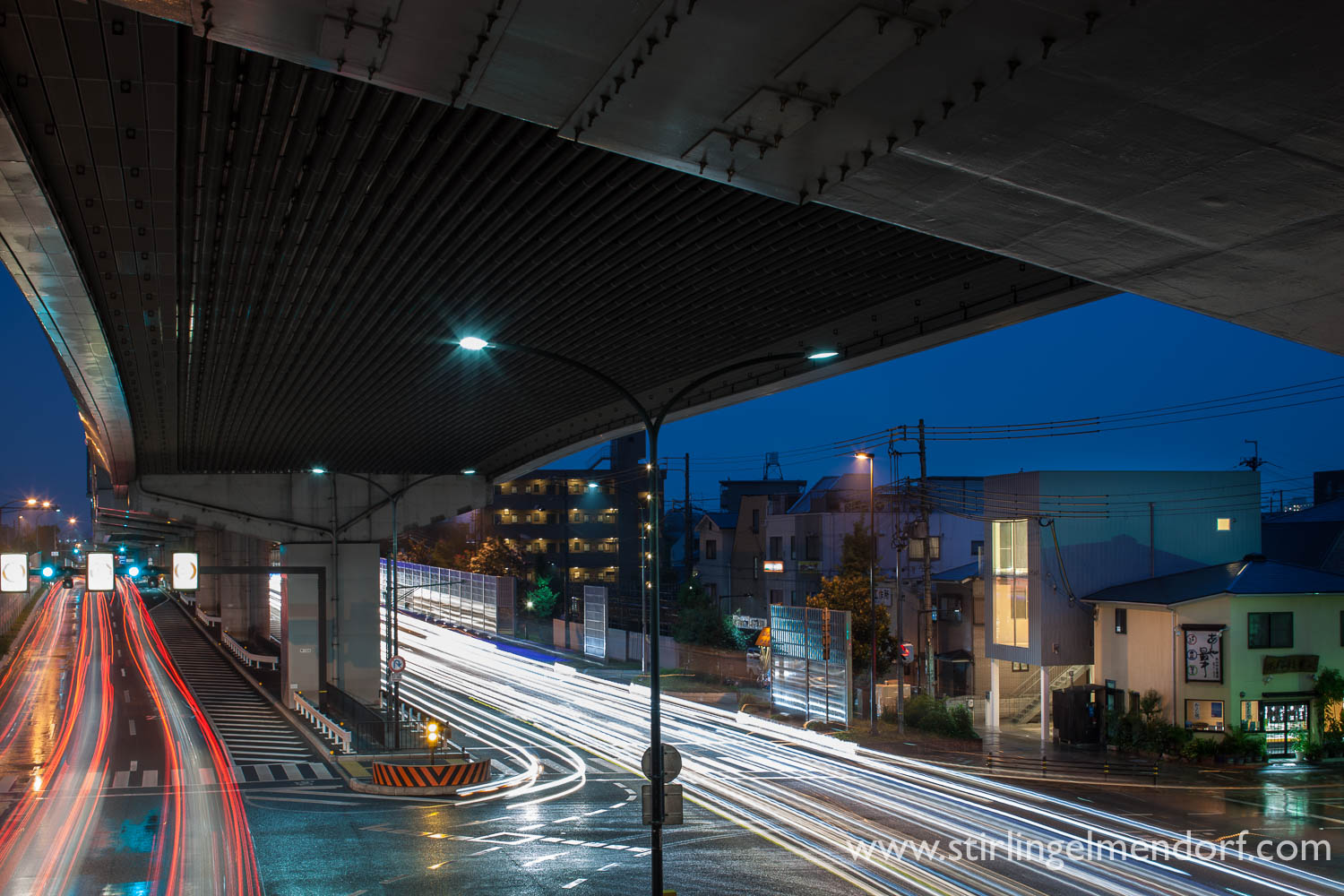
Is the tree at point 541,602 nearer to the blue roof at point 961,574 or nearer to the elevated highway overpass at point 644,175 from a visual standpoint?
the blue roof at point 961,574

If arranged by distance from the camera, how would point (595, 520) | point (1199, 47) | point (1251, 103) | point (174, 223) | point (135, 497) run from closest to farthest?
1. point (1199, 47)
2. point (1251, 103)
3. point (174, 223)
4. point (135, 497)
5. point (595, 520)

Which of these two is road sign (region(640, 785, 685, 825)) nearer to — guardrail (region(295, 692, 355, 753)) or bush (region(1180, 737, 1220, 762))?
guardrail (region(295, 692, 355, 753))

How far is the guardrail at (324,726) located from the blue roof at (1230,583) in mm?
25614

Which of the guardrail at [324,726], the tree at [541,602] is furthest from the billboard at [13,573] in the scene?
the tree at [541,602]

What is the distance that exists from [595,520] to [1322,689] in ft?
254

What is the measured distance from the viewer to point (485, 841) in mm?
22531

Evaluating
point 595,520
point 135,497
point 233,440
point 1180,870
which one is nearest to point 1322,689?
point 1180,870

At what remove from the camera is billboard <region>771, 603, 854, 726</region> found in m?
39.6

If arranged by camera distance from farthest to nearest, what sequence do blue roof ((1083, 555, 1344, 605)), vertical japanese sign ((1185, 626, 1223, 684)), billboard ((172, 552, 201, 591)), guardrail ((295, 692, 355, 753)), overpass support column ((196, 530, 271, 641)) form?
1. overpass support column ((196, 530, 271, 641))
2. billboard ((172, 552, 201, 591))
3. blue roof ((1083, 555, 1344, 605))
4. vertical japanese sign ((1185, 626, 1223, 684))
5. guardrail ((295, 692, 355, 753))

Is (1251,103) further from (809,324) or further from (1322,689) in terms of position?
(1322,689)

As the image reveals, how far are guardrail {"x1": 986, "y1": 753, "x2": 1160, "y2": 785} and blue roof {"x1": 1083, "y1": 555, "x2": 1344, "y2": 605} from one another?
6.02m

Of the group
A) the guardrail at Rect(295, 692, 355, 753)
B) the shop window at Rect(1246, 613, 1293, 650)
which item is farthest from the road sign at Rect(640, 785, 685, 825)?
the shop window at Rect(1246, 613, 1293, 650)

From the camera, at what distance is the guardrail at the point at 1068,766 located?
3222 centimetres

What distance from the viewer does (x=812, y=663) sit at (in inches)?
1635
